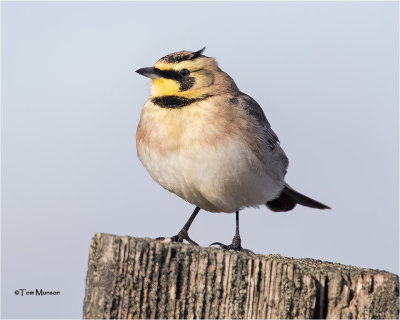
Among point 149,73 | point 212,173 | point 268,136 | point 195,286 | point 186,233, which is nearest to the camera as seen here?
point 195,286

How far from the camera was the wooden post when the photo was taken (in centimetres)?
486

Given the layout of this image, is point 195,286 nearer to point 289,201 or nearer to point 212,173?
point 212,173

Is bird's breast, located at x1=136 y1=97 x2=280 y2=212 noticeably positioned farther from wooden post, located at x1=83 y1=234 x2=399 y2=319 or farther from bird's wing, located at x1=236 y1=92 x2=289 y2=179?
wooden post, located at x1=83 y1=234 x2=399 y2=319

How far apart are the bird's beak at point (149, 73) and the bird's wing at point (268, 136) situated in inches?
45.4

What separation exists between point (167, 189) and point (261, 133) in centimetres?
144

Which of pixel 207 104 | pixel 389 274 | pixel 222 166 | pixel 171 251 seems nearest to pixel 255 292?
pixel 171 251

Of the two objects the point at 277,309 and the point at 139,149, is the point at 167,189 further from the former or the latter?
the point at 277,309

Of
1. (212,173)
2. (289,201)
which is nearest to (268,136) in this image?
(212,173)

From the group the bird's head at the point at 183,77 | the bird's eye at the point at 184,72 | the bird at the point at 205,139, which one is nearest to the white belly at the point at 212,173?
the bird at the point at 205,139

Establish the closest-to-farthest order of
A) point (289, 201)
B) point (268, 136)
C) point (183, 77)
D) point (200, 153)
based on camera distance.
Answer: point (200, 153) < point (183, 77) < point (268, 136) < point (289, 201)

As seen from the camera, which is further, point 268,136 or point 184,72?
point 268,136

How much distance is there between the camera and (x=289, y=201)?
1088 cm

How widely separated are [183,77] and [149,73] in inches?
17.8

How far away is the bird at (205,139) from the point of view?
845 centimetres
